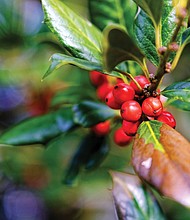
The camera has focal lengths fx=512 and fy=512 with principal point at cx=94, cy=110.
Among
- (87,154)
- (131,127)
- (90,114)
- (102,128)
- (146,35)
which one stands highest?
(146,35)

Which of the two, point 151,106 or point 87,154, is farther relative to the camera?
point 87,154

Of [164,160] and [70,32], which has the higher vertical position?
[70,32]

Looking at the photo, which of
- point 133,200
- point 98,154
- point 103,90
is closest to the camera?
point 133,200

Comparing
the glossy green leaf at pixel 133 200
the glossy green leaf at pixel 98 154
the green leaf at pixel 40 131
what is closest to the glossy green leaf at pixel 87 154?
the glossy green leaf at pixel 98 154

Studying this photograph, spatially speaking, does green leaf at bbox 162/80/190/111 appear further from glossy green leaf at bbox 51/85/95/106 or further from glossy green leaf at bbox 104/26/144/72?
glossy green leaf at bbox 51/85/95/106

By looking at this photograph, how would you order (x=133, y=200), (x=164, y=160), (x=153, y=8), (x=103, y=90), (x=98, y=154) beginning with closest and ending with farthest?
1. (x=164, y=160)
2. (x=153, y=8)
3. (x=133, y=200)
4. (x=103, y=90)
5. (x=98, y=154)

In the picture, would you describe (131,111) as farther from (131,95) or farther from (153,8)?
(153,8)

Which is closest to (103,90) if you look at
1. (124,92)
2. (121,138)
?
(121,138)
